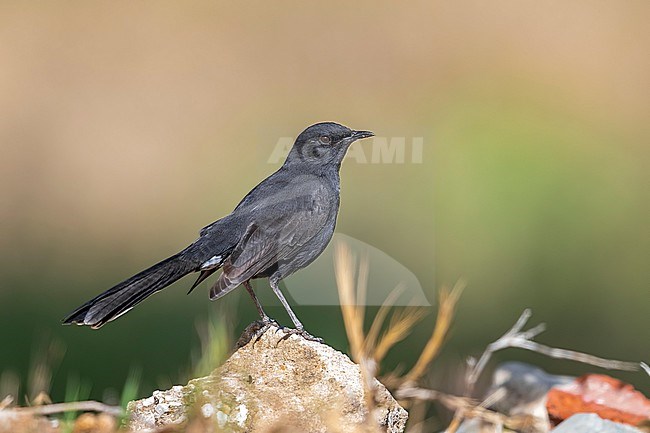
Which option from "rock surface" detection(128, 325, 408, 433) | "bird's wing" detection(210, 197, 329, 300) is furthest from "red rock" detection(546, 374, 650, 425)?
"bird's wing" detection(210, 197, 329, 300)

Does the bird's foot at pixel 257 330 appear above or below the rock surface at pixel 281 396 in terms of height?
above

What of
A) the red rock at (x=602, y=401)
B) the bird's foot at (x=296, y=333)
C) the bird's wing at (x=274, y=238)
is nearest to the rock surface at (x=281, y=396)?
the bird's foot at (x=296, y=333)

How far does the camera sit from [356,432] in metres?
1.59

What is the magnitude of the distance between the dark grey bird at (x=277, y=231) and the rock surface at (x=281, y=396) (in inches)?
3.1

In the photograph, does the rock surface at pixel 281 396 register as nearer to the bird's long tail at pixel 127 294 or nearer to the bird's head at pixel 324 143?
the bird's long tail at pixel 127 294

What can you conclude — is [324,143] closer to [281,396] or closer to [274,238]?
[274,238]

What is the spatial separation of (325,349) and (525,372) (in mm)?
856

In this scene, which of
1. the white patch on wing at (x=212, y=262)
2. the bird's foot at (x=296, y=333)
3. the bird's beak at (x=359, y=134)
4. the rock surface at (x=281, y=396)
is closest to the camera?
the rock surface at (x=281, y=396)

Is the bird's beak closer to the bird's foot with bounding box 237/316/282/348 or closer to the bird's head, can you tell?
the bird's head

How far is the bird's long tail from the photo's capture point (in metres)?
1.65

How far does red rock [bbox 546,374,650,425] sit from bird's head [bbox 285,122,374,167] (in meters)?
0.54

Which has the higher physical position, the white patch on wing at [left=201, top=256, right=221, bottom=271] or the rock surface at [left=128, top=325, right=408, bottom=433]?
the white patch on wing at [left=201, top=256, right=221, bottom=271]

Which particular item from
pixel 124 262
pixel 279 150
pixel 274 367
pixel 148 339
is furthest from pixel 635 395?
pixel 124 262

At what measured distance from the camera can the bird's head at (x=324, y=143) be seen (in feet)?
6.58
